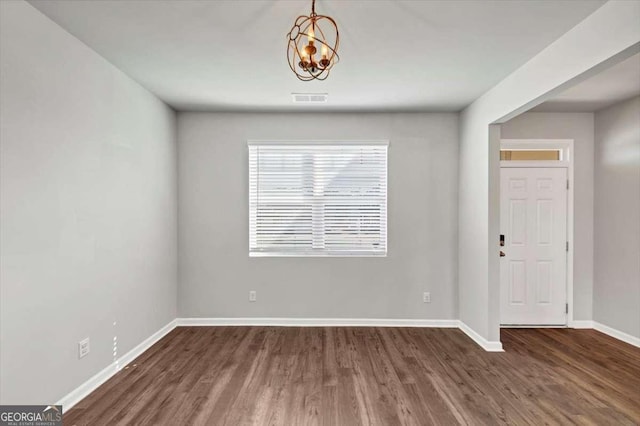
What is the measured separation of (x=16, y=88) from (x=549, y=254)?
5.42 m

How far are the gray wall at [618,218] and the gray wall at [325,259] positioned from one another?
1.74 metres

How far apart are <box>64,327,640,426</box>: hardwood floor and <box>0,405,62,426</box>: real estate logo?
104mm

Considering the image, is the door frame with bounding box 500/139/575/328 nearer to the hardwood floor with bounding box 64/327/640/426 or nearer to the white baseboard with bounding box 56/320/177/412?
the hardwood floor with bounding box 64/327/640/426

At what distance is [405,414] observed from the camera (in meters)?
2.48

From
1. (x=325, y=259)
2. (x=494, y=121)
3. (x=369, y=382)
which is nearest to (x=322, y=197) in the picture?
(x=325, y=259)

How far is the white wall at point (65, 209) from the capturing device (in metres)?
2.09

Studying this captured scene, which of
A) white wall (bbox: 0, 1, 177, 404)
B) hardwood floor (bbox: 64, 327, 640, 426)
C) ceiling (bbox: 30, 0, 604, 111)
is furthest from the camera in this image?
hardwood floor (bbox: 64, 327, 640, 426)

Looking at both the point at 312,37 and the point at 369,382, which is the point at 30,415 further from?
the point at 312,37

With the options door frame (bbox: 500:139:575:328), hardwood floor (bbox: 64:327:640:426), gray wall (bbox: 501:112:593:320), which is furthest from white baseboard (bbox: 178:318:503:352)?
gray wall (bbox: 501:112:593:320)

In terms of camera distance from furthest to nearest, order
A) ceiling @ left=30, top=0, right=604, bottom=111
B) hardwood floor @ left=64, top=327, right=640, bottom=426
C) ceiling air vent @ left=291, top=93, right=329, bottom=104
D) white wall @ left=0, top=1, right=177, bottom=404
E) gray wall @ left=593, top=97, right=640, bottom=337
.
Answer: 1. gray wall @ left=593, top=97, right=640, bottom=337
2. ceiling air vent @ left=291, top=93, right=329, bottom=104
3. hardwood floor @ left=64, top=327, right=640, bottom=426
4. ceiling @ left=30, top=0, right=604, bottom=111
5. white wall @ left=0, top=1, right=177, bottom=404

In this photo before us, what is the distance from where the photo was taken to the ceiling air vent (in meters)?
3.79

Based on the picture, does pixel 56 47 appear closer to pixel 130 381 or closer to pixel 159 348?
pixel 130 381

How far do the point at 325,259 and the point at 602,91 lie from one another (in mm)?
3577

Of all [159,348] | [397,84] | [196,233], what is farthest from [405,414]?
[196,233]
